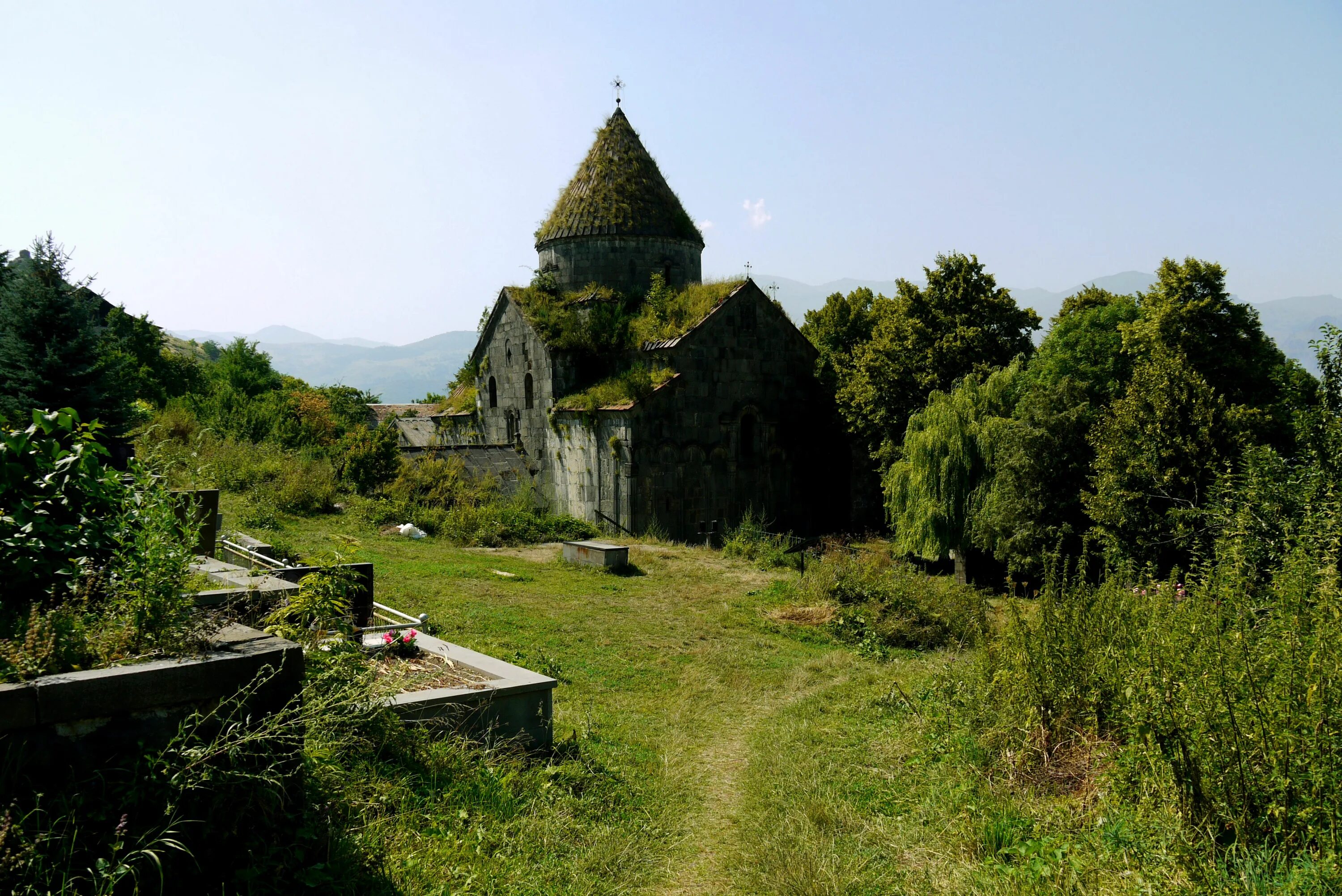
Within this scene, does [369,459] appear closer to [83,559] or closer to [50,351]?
[50,351]

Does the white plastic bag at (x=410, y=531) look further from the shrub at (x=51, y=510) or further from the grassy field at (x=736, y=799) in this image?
the shrub at (x=51, y=510)

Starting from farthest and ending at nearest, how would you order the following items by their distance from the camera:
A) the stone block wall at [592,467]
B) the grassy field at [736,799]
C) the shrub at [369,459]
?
the stone block wall at [592,467] → the shrub at [369,459] → the grassy field at [736,799]

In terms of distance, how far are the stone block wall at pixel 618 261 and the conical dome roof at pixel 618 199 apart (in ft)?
0.57

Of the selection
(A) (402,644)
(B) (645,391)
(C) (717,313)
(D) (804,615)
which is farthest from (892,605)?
(C) (717,313)

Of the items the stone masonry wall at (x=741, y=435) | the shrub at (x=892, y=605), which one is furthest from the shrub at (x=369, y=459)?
the shrub at (x=892, y=605)

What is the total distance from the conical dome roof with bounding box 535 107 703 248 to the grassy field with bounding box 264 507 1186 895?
43.9 feet

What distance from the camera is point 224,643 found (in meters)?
3.47

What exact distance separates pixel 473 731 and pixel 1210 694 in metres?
4.08

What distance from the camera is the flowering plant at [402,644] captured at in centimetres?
623

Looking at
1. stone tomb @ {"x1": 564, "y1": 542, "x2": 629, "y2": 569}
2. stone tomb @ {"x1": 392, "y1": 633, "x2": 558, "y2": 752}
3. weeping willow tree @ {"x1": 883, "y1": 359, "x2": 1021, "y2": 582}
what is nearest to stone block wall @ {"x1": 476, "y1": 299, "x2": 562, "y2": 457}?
stone tomb @ {"x1": 564, "y1": 542, "x2": 629, "y2": 569}

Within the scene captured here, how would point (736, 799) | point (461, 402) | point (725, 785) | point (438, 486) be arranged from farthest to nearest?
1. point (461, 402)
2. point (438, 486)
3. point (725, 785)
4. point (736, 799)

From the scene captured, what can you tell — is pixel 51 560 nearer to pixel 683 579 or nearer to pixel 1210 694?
pixel 1210 694

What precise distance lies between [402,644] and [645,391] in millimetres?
12339

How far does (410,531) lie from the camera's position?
15.7 metres
